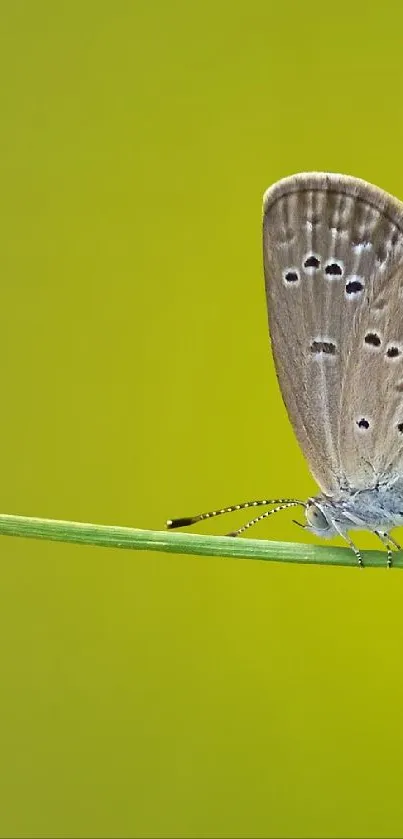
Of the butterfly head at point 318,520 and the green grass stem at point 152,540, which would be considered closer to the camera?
the green grass stem at point 152,540

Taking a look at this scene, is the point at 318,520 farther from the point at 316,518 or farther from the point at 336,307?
the point at 336,307

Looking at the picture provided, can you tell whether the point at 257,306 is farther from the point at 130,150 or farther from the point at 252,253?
the point at 130,150

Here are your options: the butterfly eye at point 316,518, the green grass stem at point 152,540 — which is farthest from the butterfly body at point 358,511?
the green grass stem at point 152,540

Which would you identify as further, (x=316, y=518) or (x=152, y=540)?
(x=316, y=518)

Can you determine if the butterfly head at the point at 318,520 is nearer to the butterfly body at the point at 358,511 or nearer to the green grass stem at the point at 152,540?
the butterfly body at the point at 358,511

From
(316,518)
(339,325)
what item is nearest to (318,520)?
(316,518)

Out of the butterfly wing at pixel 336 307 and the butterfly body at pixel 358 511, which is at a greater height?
the butterfly wing at pixel 336 307
